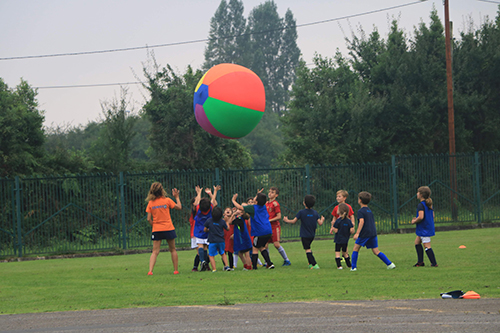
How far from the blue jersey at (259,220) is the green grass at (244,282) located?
2.36 feet

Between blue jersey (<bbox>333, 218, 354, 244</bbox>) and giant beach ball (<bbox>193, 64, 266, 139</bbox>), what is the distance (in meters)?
3.46

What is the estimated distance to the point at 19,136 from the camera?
2105cm

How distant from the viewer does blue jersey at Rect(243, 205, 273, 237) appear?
10.6m

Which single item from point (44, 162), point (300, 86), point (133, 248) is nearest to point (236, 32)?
point (300, 86)

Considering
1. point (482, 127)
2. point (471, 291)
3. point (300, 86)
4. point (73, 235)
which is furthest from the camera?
point (300, 86)

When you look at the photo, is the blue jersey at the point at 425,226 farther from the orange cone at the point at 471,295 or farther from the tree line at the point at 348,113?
the tree line at the point at 348,113

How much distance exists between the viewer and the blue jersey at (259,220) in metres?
10.6

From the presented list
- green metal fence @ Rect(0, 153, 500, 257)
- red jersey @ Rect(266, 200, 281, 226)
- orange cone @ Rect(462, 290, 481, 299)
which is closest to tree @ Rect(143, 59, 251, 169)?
green metal fence @ Rect(0, 153, 500, 257)

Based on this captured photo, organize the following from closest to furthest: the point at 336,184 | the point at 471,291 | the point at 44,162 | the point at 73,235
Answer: the point at 471,291 < the point at 73,235 < the point at 336,184 < the point at 44,162

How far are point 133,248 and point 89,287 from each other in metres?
7.05

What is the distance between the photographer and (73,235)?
51.4 ft

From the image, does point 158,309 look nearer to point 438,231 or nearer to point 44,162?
point 438,231

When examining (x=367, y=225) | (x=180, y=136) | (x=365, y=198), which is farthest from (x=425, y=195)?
(x=180, y=136)

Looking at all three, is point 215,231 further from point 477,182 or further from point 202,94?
point 477,182
